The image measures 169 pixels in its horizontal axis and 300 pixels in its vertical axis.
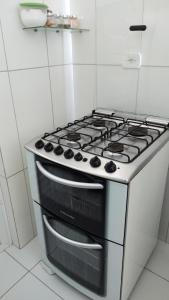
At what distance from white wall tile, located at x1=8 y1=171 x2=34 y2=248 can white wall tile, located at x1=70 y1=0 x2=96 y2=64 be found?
31.6 inches

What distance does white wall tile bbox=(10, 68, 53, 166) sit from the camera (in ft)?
4.04

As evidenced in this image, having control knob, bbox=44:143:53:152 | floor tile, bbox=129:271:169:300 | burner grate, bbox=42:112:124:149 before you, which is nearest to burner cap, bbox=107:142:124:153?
burner grate, bbox=42:112:124:149

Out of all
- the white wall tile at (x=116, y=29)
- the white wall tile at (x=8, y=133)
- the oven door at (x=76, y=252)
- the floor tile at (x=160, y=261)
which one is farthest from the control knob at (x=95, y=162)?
the floor tile at (x=160, y=261)

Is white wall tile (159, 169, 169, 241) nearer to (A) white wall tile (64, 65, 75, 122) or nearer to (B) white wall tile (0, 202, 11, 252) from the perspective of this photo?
(A) white wall tile (64, 65, 75, 122)

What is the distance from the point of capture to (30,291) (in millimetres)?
1285

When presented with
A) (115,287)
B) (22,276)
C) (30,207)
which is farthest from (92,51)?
(22,276)

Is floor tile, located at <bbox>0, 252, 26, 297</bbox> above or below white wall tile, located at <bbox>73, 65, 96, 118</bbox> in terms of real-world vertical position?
below

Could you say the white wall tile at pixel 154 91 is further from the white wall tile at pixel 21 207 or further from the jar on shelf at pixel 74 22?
the white wall tile at pixel 21 207

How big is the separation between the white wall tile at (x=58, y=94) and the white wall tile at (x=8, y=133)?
320 millimetres

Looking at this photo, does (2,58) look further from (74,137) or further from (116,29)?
(116,29)

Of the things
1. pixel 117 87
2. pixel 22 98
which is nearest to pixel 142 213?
pixel 117 87

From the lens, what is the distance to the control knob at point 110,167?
2.62ft

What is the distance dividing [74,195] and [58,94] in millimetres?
770

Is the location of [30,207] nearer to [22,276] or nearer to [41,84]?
[22,276]
